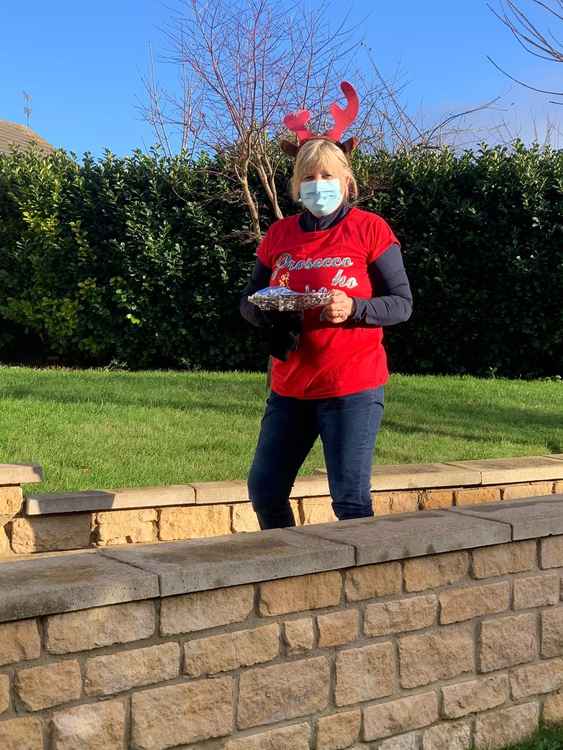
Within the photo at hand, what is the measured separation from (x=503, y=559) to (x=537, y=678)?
516 mm

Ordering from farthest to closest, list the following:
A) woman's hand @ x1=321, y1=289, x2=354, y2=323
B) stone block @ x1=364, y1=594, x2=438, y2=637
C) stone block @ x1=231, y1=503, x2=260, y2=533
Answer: stone block @ x1=231, y1=503, x2=260, y2=533 < woman's hand @ x1=321, y1=289, x2=354, y2=323 < stone block @ x1=364, y1=594, x2=438, y2=637

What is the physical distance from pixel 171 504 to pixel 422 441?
280 cm

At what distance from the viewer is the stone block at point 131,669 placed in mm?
Answer: 2617

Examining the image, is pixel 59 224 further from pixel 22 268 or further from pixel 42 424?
pixel 42 424

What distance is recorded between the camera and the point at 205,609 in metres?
2.80

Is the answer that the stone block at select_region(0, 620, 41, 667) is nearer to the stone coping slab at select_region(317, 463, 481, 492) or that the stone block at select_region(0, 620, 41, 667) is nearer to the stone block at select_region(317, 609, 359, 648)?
the stone block at select_region(317, 609, 359, 648)

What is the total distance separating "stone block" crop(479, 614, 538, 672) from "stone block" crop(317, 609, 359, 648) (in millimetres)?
603

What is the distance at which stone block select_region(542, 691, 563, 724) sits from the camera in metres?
3.69

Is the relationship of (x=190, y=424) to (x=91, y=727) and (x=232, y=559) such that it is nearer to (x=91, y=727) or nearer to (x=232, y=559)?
(x=232, y=559)

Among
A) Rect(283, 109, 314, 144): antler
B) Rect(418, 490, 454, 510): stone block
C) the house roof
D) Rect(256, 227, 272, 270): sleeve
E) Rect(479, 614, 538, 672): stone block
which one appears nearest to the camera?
Rect(479, 614, 538, 672): stone block

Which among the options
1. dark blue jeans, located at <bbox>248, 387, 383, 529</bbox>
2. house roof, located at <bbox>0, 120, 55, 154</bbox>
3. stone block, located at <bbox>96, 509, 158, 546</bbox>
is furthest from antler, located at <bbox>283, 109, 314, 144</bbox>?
house roof, located at <bbox>0, 120, 55, 154</bbox>

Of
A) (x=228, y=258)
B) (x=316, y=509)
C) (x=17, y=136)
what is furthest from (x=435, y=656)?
(x=17, y=136)

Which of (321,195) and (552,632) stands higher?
(321,195)

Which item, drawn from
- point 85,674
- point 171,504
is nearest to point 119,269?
point 171,504
